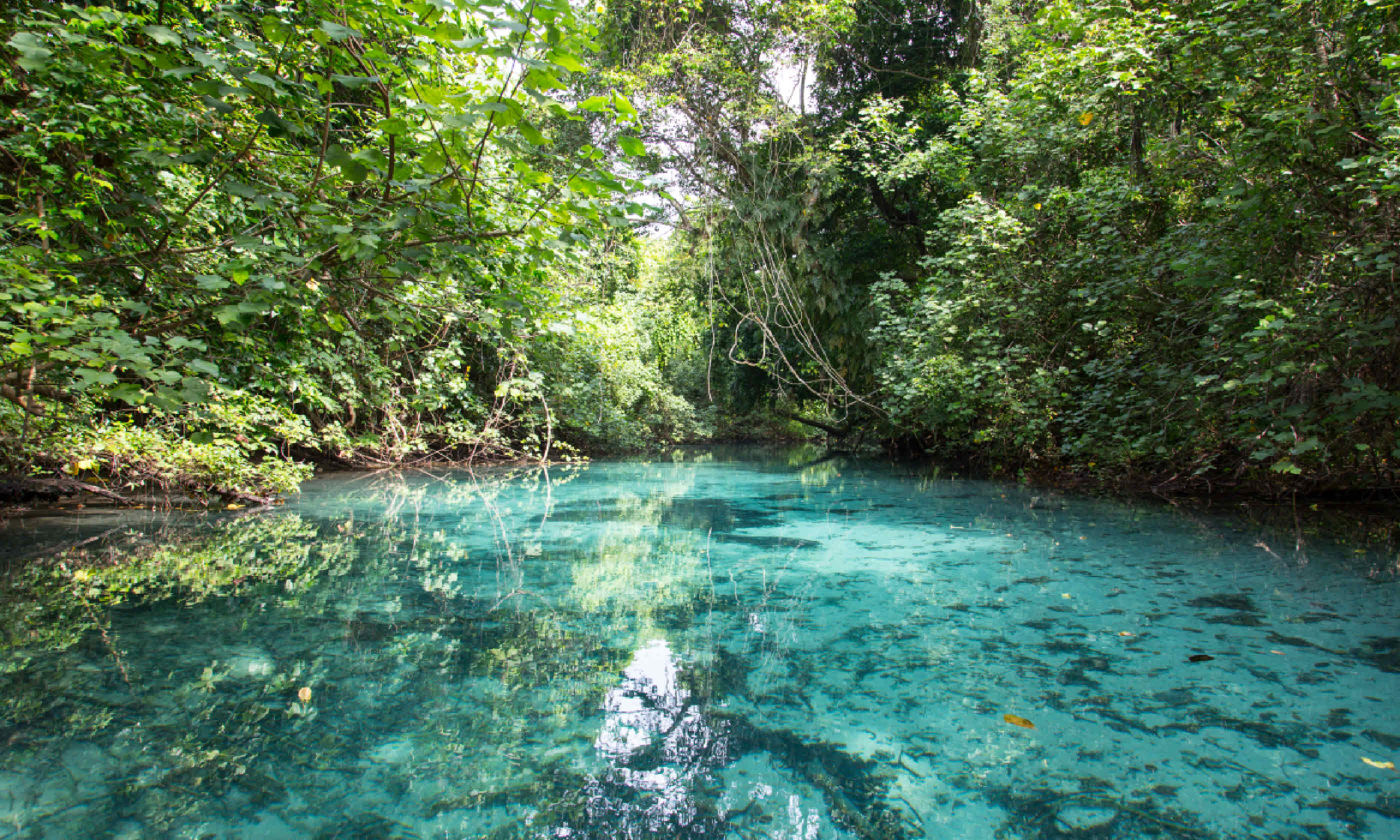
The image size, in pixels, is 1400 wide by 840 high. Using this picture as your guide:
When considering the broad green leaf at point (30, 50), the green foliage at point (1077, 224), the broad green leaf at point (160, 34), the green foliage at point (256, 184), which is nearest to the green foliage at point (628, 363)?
the green foliage at point (1077, 224)

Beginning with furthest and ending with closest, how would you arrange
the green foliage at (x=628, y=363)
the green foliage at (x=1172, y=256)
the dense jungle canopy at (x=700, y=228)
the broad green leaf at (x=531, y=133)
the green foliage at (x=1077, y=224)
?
1. the green foliage at (x=628, y=363)
2. the green foliage at (x=1077, y=224)
3. the green foliage at (x=1172, y=256)
4. the dense jungle canopy at (x=700, y=228)
5. the broad green leaf at (x=531, y=133)

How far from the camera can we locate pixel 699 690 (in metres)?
2.60

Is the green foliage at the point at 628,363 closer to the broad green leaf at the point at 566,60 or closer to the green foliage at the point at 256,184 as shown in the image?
the green foliage at the point at 256,184

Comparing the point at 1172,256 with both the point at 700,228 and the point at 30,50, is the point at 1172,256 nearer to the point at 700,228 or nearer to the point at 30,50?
the point at 700,228

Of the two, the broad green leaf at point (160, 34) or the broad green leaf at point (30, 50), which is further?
the broad green leaf at point (30, 50)

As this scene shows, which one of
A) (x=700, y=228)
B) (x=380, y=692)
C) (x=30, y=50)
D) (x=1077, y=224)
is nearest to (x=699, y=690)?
(x=380, y=692)

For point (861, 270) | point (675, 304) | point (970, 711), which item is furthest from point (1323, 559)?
point (675, 304)

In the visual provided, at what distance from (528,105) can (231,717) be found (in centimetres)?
224

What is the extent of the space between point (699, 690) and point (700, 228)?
10.9 m

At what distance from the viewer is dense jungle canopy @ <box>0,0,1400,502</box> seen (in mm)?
A: 2479

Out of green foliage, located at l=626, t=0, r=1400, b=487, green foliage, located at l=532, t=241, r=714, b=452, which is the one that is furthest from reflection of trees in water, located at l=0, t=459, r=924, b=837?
green foliage, located at l=532, t=241, r=714, b=452

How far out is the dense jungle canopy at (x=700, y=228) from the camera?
2.48 meters

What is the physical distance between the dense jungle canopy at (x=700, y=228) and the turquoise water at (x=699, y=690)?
0.98 meters

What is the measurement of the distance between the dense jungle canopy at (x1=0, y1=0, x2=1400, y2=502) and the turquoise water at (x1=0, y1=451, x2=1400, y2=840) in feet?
3.23
